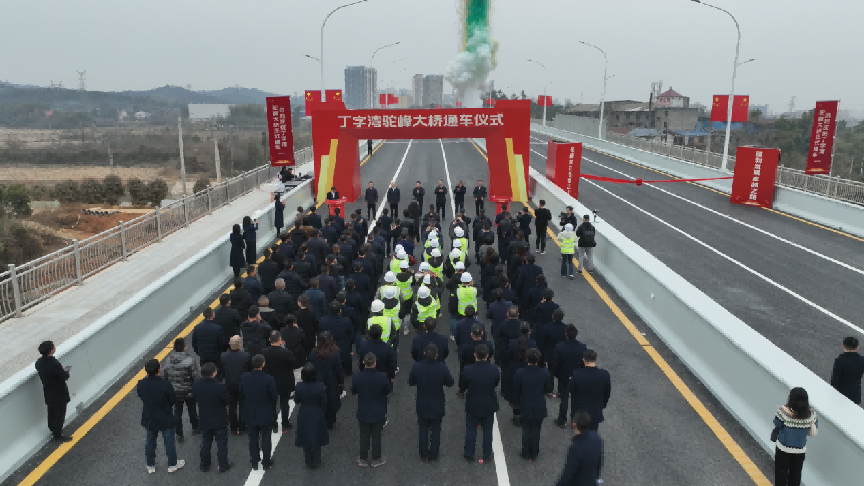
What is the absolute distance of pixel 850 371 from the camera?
768 centimetres

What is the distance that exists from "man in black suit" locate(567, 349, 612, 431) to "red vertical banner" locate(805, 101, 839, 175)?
76.4 feet

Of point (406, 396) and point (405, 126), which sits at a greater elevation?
point (405, 126)

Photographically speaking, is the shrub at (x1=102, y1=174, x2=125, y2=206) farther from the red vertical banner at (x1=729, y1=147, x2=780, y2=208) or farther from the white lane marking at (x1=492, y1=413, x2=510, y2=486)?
the white lane marking at (x1=492, y1=413, x2=510, y2=486)

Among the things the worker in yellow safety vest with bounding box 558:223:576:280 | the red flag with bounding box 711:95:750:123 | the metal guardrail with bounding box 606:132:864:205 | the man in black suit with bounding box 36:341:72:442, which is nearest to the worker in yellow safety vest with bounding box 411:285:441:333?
the man in black suit with bounding box 36:341:72:442

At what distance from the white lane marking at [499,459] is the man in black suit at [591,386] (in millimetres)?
1196

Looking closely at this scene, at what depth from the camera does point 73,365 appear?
8367 millimetres

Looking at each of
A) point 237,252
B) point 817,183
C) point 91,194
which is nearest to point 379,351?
point 237,252

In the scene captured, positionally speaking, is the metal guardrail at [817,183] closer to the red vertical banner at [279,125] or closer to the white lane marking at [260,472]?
the red vertical banner at [279,125]

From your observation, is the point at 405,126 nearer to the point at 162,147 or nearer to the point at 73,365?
the point at 73,365

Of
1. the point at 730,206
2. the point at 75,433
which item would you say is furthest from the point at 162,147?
the point at 75,433

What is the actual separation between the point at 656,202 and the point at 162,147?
4494 inches

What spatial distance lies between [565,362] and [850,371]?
11.7 ft

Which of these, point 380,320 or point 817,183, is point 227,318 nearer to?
point 380,320

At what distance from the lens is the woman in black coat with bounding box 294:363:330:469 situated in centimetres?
679
